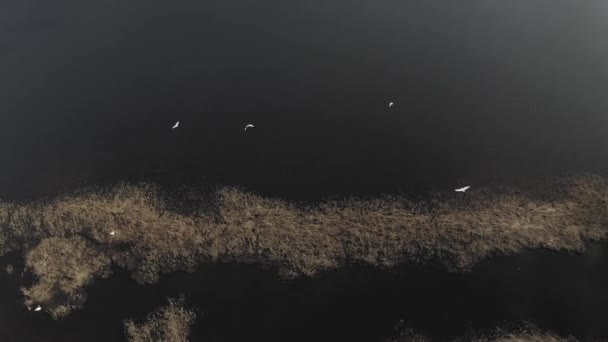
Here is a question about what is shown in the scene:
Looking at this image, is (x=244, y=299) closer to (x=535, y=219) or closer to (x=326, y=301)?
(x=326, y=301)

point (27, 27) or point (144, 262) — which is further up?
point (27, 27)

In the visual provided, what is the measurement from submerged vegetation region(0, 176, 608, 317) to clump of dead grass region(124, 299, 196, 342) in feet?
4.64

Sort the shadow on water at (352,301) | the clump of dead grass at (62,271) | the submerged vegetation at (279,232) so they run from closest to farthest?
the shadow on water at (352,301) → the clump of dead grass at (62,271) → the submerged vegetation at (279,232)

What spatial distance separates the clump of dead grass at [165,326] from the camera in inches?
545

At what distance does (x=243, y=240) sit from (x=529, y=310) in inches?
401

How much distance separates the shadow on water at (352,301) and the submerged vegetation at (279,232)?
1.45ft

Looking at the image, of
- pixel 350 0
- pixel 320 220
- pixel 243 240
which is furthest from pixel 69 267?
pixel 350 0

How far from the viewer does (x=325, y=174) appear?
17797 mm

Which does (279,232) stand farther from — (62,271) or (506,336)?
(506,336)

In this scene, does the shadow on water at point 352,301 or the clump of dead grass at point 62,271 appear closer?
the shadow on water at point 352,301

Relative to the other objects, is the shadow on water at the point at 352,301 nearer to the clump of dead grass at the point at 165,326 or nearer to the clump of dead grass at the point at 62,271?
the clump of dead grass at the point at 165,326

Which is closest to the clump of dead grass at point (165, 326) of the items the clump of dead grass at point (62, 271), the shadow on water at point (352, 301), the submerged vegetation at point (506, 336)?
the shadow on water at point (352, 301)

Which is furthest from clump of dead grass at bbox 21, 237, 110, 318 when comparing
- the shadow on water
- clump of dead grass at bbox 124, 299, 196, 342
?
clump of dead grass at bbox 124, 299, 196, 342

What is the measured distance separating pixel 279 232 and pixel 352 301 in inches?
144
